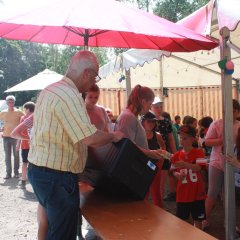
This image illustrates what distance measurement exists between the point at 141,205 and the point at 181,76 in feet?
24.2

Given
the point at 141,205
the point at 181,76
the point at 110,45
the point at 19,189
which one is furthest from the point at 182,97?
the point at 141,205

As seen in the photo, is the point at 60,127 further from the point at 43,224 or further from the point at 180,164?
the point at 180,164

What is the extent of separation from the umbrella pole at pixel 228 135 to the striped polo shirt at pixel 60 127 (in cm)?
172

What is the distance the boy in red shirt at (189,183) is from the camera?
3863 mm

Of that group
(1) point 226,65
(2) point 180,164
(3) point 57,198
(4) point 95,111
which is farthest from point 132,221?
(4) point 95,111

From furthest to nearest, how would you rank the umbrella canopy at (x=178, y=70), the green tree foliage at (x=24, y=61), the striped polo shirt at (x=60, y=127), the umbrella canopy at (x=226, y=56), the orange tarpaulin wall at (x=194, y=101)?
the green tree foliage at (x=24, y=61) < the orange tarpaulin wall at (x=194, y=101) < the umbrella canopy at (x=178, y=70) < the umbrella canopy at (x=226, y=56) < the striped polo shirt at (x=60, y=127)

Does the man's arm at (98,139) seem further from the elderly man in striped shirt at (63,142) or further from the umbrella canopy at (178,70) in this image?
the umbrella canopy at (178,70)

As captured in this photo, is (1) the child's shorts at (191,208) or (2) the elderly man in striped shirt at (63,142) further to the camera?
(1) the child's shorts at (191,208)

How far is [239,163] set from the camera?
355cm

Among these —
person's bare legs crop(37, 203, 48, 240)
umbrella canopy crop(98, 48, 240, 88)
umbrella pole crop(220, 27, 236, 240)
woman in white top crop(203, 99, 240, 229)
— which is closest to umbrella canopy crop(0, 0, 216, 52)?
umbrella pole crop(220, 27, 236, 240)

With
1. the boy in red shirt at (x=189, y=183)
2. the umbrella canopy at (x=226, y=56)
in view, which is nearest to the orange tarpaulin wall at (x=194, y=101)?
the boy in red shirt at (x=189, y=183)

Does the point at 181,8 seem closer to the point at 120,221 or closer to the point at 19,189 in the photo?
the point at 19,189

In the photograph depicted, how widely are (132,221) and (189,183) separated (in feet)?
4.45

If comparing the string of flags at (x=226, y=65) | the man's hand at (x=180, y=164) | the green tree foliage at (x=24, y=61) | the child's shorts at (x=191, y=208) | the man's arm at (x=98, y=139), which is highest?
the green tree foliage at (x=24, y=61)
